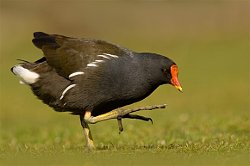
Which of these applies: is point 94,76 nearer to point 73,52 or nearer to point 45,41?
point 73,52

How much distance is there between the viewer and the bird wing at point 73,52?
1089 cm

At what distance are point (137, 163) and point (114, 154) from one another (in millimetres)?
900

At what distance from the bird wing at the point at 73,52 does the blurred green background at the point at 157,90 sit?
124 cm

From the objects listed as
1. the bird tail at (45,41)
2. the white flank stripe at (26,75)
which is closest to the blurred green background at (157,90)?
the white flank stripe at (26,75)

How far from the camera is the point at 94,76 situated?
1070 cm

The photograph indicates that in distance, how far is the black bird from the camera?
1061 cm

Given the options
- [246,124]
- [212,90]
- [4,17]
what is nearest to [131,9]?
[4,17]

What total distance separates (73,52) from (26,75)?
0.87 meters

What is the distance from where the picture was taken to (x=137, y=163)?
9.12 m

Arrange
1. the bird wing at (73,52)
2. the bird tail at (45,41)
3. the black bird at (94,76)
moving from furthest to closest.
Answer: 1. the bird tail at (45,41)
2. the bird wing at (73,52)
3. the black bird at (94,76)

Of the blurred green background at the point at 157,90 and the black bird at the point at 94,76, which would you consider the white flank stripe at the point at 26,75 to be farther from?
the blurred green background at the point at 157,90

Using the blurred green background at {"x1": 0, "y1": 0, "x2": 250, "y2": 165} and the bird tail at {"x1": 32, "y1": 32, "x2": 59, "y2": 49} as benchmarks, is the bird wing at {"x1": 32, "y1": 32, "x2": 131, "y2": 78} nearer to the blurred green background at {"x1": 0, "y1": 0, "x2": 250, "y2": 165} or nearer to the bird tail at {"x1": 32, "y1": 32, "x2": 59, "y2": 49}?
the bird tail at {"x1": 32, "y1": 32, "x2": 59, "y2": 49}

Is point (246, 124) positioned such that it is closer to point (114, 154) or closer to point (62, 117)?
point (114, 154)

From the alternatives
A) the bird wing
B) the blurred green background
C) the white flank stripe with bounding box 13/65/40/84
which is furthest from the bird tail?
the blurred green background
